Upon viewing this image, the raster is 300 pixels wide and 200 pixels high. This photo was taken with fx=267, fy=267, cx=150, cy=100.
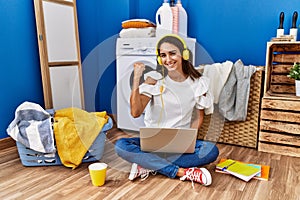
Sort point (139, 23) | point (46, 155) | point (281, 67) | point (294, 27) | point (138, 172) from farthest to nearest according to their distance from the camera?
point (139, 23)
point (281, 67)
point (294, 27)
point (46, 155)
point (138, 172)

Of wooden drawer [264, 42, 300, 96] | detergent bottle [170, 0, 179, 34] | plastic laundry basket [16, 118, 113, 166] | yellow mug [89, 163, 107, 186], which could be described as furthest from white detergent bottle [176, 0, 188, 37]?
yellow mug [89, 163, 107, 186]

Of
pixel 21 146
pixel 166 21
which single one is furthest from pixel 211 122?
pixel 21 146

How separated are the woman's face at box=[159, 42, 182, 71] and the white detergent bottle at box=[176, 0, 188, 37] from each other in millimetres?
820

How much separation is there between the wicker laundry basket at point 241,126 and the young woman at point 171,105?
42cm

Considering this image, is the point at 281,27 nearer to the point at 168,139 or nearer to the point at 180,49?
the point at 180,49

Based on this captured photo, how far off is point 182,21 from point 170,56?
36.7 inches

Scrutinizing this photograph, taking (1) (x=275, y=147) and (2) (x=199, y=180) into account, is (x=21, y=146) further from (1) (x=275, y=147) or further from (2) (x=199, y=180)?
(1) (x=275, y=147)

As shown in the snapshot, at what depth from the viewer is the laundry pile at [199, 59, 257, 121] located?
68.4 inches

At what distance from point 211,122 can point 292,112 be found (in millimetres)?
515

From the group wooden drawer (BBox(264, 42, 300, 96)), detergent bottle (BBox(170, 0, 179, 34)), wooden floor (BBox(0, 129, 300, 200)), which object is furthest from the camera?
detergent bottle (BBox(170, 0, 179, 34))

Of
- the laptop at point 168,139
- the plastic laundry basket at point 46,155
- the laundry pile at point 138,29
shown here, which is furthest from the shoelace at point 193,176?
the laundry pile at point 138,29

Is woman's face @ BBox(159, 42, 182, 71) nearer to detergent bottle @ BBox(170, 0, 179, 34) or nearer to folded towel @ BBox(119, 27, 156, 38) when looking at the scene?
folded towel @ BBox(119, 27, 156, 38)

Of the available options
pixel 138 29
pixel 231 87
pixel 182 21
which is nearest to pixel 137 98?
pixel 231 87

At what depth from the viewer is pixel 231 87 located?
69.3 inches
